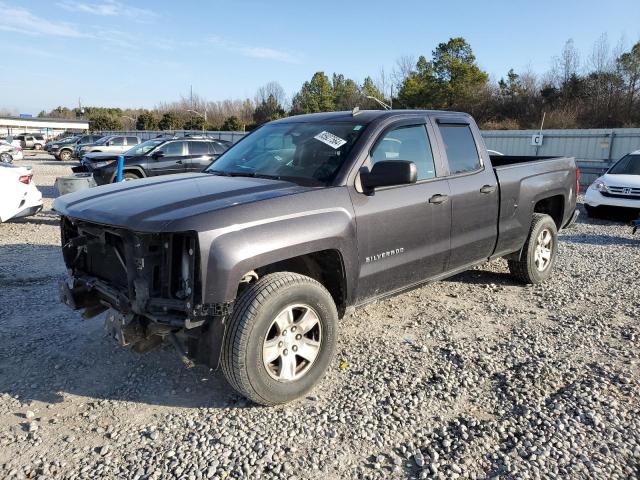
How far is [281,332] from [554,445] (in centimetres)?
174

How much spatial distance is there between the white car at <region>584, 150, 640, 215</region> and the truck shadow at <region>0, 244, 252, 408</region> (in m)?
10.3

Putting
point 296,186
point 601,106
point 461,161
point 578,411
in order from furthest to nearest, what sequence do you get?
point 601,106 → point 461,161 → point 296,186 → point 578,411

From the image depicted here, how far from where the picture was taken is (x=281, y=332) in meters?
3.21

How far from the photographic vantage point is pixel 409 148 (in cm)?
418

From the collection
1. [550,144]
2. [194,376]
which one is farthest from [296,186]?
[550,144]

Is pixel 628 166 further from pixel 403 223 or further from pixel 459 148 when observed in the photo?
pixel 403 223

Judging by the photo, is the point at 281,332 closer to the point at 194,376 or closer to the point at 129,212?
the point at 194,376

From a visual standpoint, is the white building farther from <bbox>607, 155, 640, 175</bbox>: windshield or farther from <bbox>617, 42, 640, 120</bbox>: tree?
<bbox>607, 155, 640, 175</bbox>: windshield

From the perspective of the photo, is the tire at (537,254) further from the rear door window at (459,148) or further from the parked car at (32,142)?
the parked car at (32,142)

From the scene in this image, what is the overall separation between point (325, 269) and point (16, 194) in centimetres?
745

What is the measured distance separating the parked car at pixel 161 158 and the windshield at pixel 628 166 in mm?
9367

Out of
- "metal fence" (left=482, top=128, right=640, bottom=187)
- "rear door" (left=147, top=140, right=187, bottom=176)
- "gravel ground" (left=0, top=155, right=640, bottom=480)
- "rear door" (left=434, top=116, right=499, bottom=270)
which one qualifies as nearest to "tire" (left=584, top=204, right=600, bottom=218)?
"gravel ground" (left=0, top=155, right=640, bottom=480)

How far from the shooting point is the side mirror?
3422 millimetres

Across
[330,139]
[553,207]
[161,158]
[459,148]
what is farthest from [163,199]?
[161,158]
